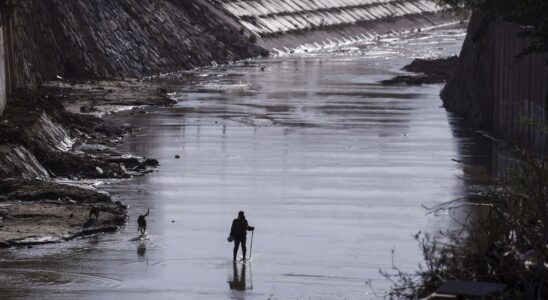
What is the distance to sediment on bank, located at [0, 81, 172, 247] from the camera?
33000 mm

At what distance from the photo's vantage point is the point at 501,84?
5297cm

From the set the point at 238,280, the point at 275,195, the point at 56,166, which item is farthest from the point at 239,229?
the point at 56,166

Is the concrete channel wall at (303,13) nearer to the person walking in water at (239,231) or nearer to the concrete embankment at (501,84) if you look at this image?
the concrete embankment at (501,84)

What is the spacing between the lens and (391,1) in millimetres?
123250

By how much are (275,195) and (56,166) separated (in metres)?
6.71

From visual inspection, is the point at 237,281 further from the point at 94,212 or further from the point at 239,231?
the point at 94,212

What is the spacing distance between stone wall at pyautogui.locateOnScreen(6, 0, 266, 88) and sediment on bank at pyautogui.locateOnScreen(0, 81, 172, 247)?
198 inches

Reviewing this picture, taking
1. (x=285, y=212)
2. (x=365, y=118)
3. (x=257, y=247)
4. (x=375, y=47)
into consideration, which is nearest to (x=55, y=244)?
(x=257, y=247)

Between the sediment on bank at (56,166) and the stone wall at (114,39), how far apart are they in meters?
5.03

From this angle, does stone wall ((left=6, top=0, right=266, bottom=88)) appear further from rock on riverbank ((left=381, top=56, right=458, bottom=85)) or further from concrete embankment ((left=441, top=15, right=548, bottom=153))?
concrete embankment ((left=441, top=15, right=548, bottom=153))

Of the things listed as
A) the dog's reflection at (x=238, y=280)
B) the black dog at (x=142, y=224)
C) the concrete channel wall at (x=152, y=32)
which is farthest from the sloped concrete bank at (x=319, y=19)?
the dog's reflection at (x=238, y=280)

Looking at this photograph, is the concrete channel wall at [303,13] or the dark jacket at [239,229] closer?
the dark jacket at [239,229]

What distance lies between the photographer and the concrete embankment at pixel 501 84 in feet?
148

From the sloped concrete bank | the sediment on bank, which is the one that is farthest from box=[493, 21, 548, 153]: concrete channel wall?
the sloped concrete bank
